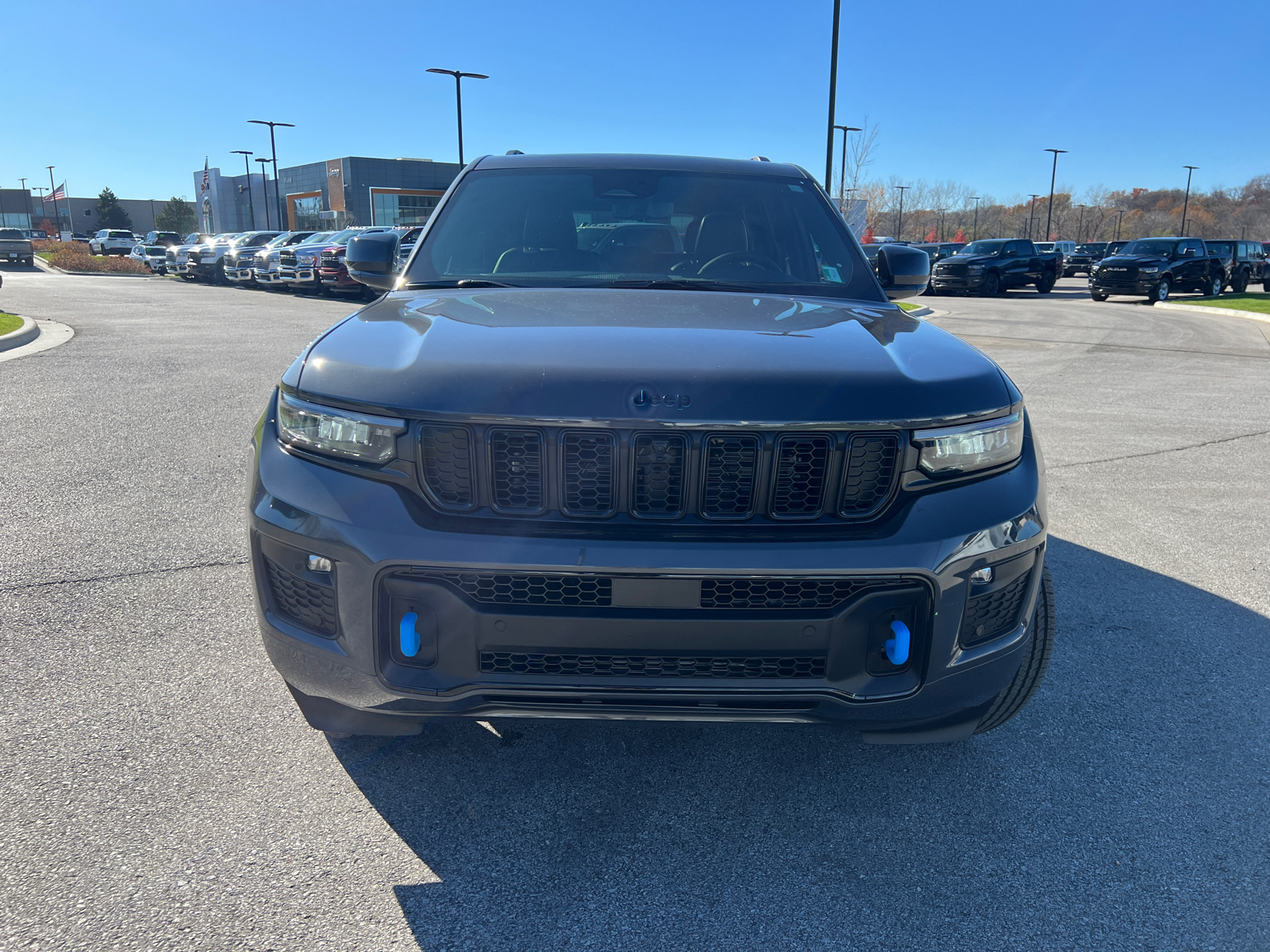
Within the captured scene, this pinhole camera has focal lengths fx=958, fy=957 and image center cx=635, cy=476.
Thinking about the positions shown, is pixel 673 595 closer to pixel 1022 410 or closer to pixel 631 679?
pixel 631 679

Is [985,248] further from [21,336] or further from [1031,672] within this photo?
[1031,672]

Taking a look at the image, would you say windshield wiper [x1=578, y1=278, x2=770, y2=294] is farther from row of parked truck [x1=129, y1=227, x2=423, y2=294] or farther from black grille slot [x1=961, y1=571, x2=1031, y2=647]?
row of parked truck [x1=129, y1=227, x2=423, y2=294]

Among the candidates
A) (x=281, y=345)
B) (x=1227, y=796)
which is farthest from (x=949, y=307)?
(x=1227, y=796)

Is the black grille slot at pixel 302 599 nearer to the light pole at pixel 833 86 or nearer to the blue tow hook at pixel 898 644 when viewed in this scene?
the blue tow hook at pixel 898 644

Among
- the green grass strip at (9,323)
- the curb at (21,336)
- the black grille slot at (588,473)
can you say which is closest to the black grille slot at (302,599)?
the black grille slot at (588,473)

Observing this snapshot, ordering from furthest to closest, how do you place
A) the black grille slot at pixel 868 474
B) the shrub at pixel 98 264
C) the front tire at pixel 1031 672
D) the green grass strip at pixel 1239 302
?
the shrub at pixel 98 264 < the green grass strip at pixel 1239 302 < the front tire at pixel 1031 672 < the black grille slot at pixel 868 474

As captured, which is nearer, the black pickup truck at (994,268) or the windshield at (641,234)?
the windshield at (641,234)

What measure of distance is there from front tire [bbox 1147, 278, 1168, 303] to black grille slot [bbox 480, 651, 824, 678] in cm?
3198

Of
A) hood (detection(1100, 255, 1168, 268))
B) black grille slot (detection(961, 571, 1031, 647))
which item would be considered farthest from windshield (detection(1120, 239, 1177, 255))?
black grille slot (detection(961, 571, 1031, 647))

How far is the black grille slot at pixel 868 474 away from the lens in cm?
214

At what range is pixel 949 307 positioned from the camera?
25.2 m

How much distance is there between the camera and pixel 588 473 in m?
2.10

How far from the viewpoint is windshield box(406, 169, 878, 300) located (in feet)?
10.9

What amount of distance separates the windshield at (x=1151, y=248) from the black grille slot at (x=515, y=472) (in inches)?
1291
